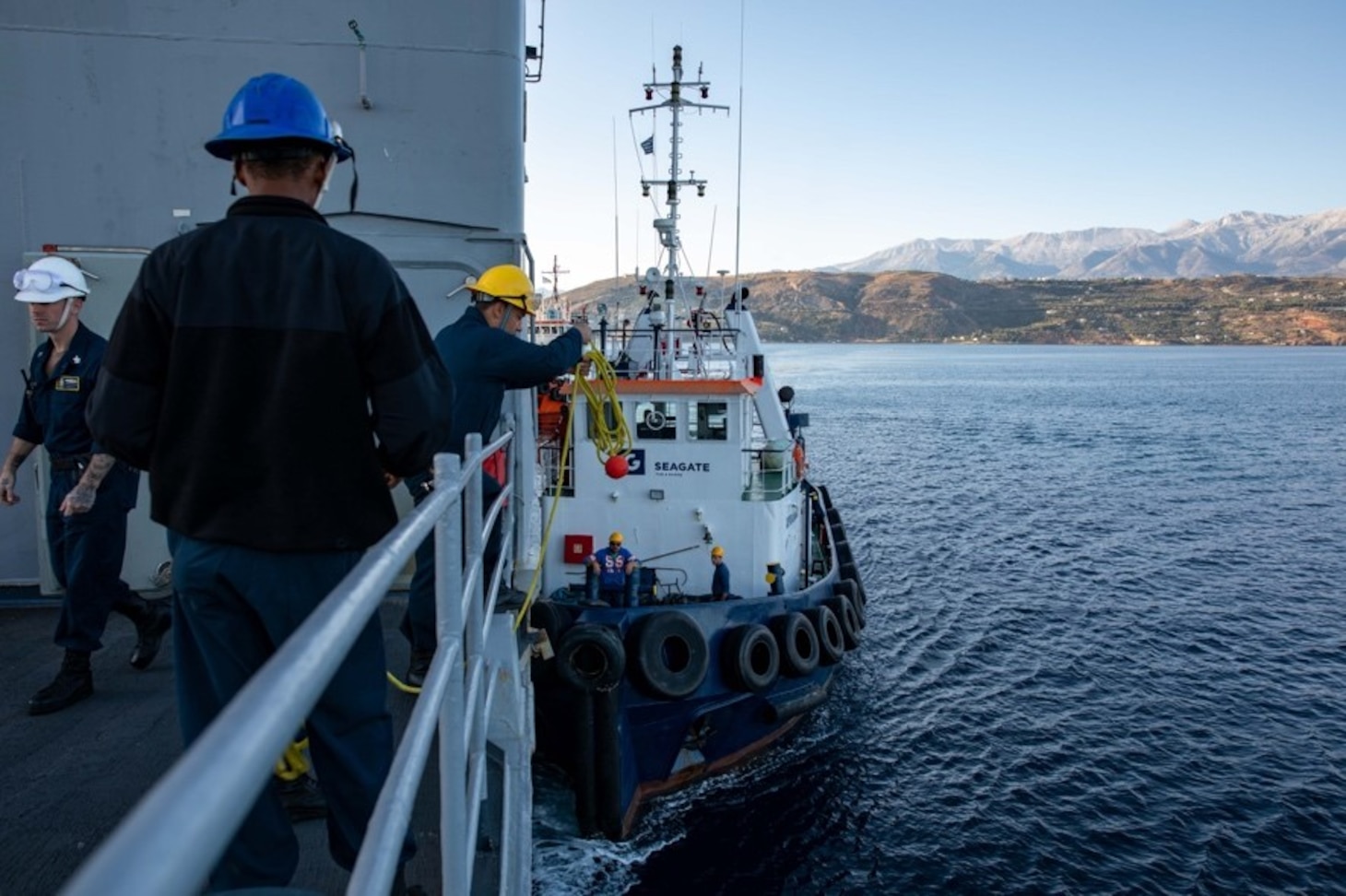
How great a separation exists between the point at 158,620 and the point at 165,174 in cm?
299

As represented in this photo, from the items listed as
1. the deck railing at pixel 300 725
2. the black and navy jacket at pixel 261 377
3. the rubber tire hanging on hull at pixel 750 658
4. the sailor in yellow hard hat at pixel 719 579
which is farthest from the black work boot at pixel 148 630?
the sailor in yellow hard hat at pixel 719 579

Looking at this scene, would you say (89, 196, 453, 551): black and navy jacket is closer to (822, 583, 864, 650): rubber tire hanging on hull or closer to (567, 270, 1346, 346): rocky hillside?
(822, 583, 864, 650): rubber tire hanging on hull

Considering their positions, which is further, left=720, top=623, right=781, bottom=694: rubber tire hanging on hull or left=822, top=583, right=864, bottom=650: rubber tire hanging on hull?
left=822, top=583, right=864, bottom=650: rubber tire hanging on hull

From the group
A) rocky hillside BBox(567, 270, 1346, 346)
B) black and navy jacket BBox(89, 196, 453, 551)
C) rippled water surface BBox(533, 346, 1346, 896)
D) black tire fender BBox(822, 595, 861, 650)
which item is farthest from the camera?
rocky hillside BBox(567, 270, 1346, 346)

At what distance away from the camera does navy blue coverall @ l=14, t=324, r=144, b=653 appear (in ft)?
13.9

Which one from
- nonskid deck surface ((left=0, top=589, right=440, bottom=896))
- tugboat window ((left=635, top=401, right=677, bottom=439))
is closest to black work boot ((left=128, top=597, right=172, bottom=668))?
nonskid deck surface ((left=0, top=589, right=440, bottom=896))

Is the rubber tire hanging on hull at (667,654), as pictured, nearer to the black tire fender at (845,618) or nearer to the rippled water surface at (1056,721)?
the rippled water surface at (1056,721)

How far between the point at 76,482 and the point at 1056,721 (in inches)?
524

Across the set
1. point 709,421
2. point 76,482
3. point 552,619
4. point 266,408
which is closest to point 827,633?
point 709,421

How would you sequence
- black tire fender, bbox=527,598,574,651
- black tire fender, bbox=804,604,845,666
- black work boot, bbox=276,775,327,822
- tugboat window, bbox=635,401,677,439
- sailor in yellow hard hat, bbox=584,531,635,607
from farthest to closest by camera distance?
tugboat window, bbox=635,401,677,439, black tire fender, bbox=804,604,845,666, sailor in yellow hard hat, bbox=584,531,635,607, black tire fender, bbox=527,598,574,651, black work boot, bbox=276,775,327,822

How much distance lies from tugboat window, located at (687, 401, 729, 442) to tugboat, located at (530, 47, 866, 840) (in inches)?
0.7

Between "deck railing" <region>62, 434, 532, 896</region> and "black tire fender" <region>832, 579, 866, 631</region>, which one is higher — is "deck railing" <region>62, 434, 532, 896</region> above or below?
above

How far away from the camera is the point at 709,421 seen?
487 inches

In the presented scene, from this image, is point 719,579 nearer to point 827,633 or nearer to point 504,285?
point 827,633
